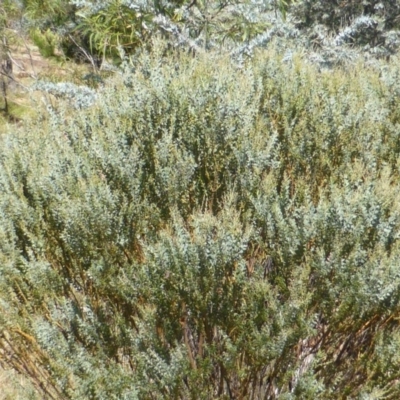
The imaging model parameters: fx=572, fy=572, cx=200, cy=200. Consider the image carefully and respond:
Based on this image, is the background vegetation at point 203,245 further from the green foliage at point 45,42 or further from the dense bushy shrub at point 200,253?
the green foliage at point 45,42

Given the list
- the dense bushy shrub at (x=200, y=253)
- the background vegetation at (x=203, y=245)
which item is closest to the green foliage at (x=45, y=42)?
the background vegetation at (x=203, y=245)

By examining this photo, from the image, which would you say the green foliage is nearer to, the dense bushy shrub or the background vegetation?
the background vegetation

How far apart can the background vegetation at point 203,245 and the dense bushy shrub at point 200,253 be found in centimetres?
1

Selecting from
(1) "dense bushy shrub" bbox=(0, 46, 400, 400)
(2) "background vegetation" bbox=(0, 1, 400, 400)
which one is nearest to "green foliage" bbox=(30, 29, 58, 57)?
(2) "background vegetation" bbox=(0, 1, 400, 400)

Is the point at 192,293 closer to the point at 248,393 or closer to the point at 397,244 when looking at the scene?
the point at 248,393

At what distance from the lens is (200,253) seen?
275 cm

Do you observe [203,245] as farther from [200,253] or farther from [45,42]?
[45,42]

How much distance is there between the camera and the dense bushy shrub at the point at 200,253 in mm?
2742

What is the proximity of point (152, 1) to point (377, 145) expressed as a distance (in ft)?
13.8

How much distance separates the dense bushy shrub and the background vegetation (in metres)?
0.01

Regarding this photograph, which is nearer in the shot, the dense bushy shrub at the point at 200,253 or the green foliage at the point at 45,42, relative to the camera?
the dense bushy shrub at the point at 200,253

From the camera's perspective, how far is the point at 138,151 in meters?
3.50

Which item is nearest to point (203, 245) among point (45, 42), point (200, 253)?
point (200, 253)

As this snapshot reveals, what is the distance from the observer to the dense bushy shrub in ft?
9.00
